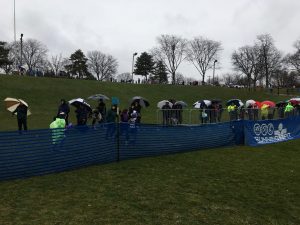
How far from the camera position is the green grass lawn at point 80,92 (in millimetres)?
33250

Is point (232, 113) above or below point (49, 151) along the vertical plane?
above

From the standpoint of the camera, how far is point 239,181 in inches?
345

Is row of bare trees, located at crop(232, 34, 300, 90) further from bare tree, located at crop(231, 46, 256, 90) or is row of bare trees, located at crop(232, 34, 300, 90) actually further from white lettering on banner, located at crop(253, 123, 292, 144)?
white lettering on banner, located at crop(253, 123, 292, 144)

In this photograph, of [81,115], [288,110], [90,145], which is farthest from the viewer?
[288,110]

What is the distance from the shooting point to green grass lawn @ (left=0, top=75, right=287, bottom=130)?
33.2m

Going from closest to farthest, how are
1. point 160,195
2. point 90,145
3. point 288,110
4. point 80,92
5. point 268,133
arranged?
point 160,195 < point 90,145 < point 268,133 < point 288,110 < point 80,92

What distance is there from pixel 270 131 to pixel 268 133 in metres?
0.22

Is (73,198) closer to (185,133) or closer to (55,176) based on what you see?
(55,176)

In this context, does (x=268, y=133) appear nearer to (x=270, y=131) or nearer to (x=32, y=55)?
(x=270, y=131)

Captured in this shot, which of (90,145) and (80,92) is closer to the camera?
(90,145)

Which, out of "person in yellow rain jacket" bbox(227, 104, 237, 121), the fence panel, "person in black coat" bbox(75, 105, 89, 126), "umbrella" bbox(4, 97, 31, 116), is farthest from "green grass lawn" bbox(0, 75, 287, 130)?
the fence panel

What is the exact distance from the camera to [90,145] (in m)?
9.84

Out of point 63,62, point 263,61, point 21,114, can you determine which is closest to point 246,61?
point 263,61

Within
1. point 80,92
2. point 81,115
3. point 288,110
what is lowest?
point 81,115
